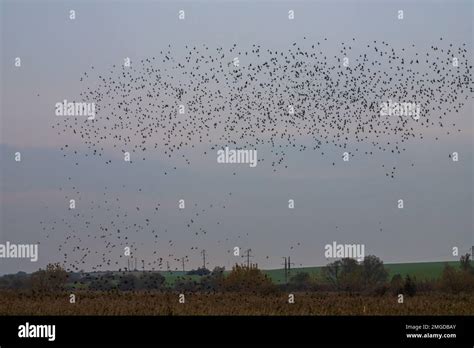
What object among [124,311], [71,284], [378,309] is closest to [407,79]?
[378,309]

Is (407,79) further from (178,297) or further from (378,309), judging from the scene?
(178,297)

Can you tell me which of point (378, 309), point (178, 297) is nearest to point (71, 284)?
point (178, 297)

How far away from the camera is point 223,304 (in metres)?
31.5

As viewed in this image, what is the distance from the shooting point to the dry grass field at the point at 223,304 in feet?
98.0

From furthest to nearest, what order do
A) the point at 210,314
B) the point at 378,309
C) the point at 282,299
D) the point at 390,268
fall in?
the point at 390,268
the point at 282,299
the point at 378,309
the point at 210,314

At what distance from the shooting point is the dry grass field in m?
29.9

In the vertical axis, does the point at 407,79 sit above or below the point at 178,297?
above

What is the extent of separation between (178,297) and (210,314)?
4562 mm
